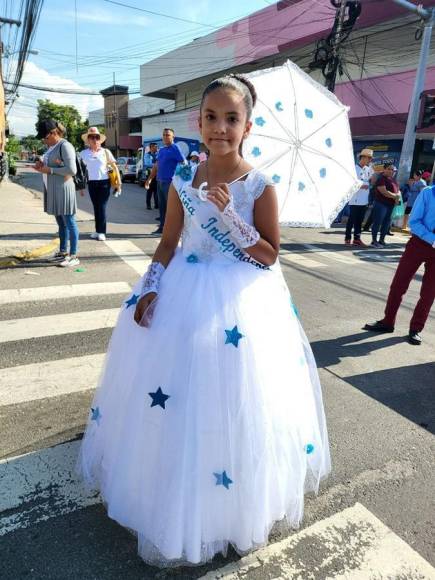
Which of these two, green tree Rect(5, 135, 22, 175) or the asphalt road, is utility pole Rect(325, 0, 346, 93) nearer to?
the asphalt road

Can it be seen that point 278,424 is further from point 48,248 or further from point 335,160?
point 48,248

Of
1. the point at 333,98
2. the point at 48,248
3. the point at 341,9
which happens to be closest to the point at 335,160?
the point at 333,98

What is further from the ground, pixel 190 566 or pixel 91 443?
pixel 91 443

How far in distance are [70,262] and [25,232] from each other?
2.75m

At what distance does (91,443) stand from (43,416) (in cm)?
88

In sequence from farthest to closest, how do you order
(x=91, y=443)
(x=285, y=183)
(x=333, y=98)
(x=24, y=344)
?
(x=24, y=344)
(x=333, y=98)
(x=285, y=183)
(x=91, y=443)

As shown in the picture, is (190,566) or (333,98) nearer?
(190,566)

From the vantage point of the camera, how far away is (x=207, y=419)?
1.68 metres

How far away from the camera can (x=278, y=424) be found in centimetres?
183

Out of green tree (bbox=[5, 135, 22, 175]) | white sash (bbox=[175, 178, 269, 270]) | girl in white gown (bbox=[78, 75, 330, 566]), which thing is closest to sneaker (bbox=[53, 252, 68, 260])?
girl in white gown (bbox=[78, 75, 330, 566])

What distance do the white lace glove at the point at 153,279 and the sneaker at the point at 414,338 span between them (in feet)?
11.6

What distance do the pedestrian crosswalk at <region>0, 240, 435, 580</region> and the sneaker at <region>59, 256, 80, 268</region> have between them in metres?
0.93

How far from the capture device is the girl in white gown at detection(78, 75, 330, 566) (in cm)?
169

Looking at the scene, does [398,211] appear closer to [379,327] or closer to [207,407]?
[379,327]
